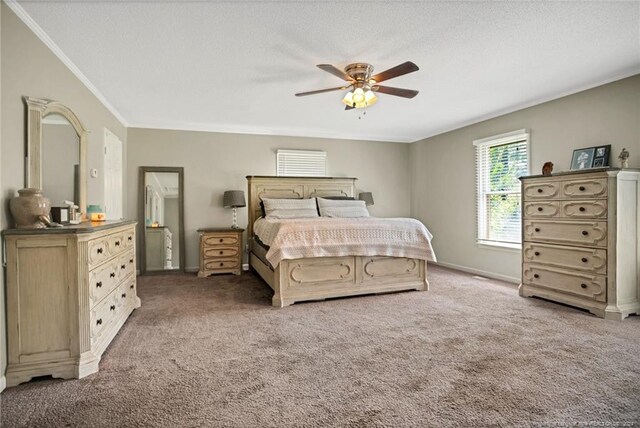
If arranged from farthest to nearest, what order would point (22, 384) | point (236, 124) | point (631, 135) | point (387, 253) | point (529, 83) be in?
point (236, 124)
point (387, 253)
point (529, 83)
point (631, 135)
point (22, 384)

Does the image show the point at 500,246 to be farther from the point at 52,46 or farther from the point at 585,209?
the point at 52,46

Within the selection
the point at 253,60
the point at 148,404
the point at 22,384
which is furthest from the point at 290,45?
the point at 22,384

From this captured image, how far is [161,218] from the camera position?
5441 millimetres

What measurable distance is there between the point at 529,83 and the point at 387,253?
2.54 metres

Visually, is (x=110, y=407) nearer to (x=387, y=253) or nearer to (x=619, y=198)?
(x=387, y=253)

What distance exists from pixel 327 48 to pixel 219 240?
3452 mm

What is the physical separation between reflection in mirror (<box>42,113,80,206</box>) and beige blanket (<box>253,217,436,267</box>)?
1.94 m

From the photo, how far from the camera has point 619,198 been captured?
3123 millimetres

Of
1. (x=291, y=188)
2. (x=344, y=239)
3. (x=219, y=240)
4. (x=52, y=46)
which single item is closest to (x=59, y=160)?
(x=52, y=46)

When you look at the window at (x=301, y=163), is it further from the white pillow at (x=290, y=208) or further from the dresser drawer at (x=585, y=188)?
the dresser drawer at (x=585, y=188)

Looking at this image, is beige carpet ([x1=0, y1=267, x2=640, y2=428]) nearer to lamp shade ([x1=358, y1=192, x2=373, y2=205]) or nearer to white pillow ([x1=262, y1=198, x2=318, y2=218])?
white pillow ([x1=262, y1=198, x2=318, y2=218])

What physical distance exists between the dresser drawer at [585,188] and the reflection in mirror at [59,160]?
189 inches

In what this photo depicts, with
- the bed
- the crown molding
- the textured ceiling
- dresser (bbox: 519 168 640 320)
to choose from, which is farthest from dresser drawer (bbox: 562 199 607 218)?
the crown molding

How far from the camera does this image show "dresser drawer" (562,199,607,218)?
10.5 feet
